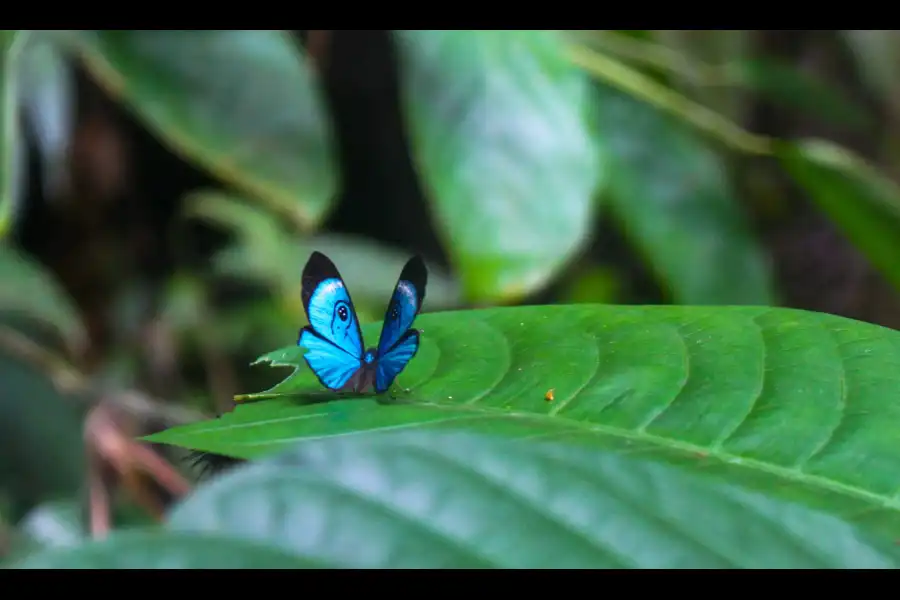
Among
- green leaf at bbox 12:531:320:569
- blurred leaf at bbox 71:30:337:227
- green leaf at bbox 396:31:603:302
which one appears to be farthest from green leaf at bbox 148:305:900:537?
blurred leaf at bbox 71:30:337:227

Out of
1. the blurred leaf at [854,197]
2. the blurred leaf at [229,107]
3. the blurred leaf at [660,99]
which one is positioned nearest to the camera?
the blurred leaf at [854,197]

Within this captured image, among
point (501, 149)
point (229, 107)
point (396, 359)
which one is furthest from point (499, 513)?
point (229, 107)

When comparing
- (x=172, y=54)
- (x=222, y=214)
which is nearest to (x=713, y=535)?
(x=172, y=54)

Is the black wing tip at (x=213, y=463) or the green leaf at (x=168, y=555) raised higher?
the green leaf at (x=168, y=555)

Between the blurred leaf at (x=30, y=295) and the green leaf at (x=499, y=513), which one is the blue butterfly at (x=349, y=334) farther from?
the blurred leaf at (x=30, y=295)

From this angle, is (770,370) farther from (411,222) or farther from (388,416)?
(411,222)

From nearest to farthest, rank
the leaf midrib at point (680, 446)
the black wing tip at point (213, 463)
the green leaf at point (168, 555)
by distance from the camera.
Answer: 1. the green leaf at point (168, 555)
2. the leaf midrib at point (680, 446)
3. the black wing tip at point (213, 463)

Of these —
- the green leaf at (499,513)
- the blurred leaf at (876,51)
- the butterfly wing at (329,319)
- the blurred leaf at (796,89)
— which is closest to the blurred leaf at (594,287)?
the blurred leaf at (796,89)
